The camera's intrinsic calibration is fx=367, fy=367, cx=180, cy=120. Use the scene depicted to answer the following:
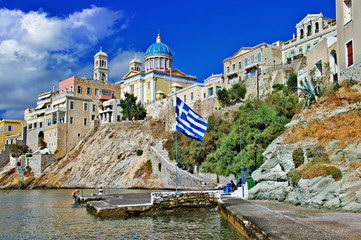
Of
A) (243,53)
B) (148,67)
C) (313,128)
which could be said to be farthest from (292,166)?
(148,67)

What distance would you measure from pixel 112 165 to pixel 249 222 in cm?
4188

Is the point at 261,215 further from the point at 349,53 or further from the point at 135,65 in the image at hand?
the point at 135,65

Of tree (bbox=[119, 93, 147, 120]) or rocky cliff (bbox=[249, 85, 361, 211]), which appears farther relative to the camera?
tree (bbox=[119, 93, 147, 120])

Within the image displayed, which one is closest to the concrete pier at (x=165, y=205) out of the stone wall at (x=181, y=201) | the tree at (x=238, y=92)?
the stone wall at (x=181, y=201)

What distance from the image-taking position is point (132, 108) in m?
59.7

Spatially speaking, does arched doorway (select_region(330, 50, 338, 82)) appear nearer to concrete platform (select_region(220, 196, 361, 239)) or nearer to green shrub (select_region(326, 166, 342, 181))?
green shrub (select_region(326, 166, 342, 181))

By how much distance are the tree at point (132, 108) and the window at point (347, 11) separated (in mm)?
41866

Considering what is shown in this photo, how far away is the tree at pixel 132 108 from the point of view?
5934 centimetres

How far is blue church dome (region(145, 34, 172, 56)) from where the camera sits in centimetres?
6719

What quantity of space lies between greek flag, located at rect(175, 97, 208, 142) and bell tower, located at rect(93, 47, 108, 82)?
194ft

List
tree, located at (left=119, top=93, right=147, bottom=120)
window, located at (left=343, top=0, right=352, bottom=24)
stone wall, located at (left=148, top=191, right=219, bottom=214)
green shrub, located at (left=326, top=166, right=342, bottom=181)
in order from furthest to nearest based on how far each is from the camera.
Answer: tree, located at (left=119, top=93, right=147, bottom=120) < window, located at (left=343, top=0, right=352, bottom=24) < stone wall, located at (left=148, top=191, right=219, bottom=214) < green shrub, located at (left=326, top=166, right=342, bottom=181)

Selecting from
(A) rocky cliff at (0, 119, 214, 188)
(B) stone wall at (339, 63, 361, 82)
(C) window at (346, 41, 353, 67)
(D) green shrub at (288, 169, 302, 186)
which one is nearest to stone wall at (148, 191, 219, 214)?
(D) green shrub at (288, 169, 302, 186)

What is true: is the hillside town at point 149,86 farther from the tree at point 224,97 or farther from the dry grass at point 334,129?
the dry grass at point 334,129

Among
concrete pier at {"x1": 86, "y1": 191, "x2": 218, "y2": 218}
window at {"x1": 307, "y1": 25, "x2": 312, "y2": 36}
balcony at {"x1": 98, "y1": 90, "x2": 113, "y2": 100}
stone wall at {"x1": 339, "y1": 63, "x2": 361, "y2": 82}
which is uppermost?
window at {"x1": 307, "y1": 25, "x2": 312, "y2": 36}
